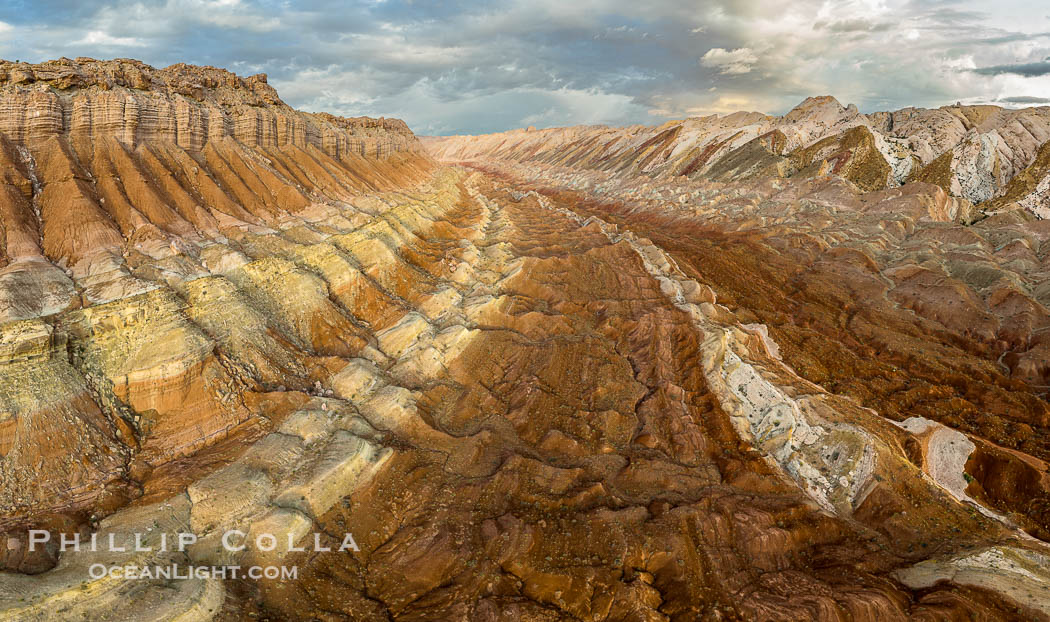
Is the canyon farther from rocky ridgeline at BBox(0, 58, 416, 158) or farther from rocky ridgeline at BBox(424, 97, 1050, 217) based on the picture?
rocky ridgeline at BBox(424, 97, 1050, 217)

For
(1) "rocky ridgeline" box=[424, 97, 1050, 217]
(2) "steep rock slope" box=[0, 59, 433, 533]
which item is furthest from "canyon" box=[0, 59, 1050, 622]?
(1) "rocky ridgeline" box=[424, 97, 1050, 217]

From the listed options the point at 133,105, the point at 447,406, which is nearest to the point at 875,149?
the point at 447,406

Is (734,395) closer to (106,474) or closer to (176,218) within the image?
(106,474)

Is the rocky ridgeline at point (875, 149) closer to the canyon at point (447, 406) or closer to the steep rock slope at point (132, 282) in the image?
the canyon at point (447, 406)

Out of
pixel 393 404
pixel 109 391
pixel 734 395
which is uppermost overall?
pixel 109 391

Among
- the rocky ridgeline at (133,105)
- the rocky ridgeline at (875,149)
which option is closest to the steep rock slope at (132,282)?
the rocky ridgeline at (133,105)

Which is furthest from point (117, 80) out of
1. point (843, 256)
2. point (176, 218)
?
point (843, 256)
